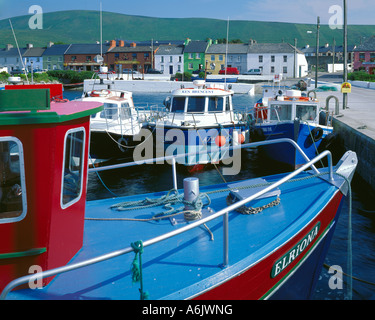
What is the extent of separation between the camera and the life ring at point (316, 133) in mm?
16594

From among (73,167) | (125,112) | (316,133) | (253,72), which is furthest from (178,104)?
(253,72)

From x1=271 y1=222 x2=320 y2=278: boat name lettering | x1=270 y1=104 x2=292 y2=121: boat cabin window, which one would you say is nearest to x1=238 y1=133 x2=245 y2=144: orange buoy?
x1=270 y1=104 x2=292 y2=121: boat cabin window

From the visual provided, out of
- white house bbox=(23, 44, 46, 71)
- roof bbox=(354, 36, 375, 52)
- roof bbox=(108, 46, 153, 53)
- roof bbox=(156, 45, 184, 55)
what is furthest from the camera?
white house bbox=(23, 44, 46, 71)

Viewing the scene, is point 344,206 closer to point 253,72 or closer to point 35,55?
point 253,72

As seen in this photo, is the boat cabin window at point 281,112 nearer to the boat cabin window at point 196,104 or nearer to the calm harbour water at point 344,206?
the calm harbour water at point 344,206

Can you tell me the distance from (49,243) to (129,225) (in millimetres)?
1744

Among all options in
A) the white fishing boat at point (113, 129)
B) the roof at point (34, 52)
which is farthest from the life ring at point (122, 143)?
the roof at point (34, 52)

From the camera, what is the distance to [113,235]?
17.4ft

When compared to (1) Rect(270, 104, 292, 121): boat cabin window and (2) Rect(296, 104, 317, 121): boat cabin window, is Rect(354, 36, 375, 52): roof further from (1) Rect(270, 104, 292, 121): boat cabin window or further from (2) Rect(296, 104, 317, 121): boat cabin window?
(1) Rect(270, 104, 292, 121): boat cabin window

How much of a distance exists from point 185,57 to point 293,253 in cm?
8386

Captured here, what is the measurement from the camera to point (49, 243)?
3.98 metres

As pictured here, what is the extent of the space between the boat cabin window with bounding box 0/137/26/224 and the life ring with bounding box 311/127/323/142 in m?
14.2

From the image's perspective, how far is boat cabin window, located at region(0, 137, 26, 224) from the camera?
12.4 feet
